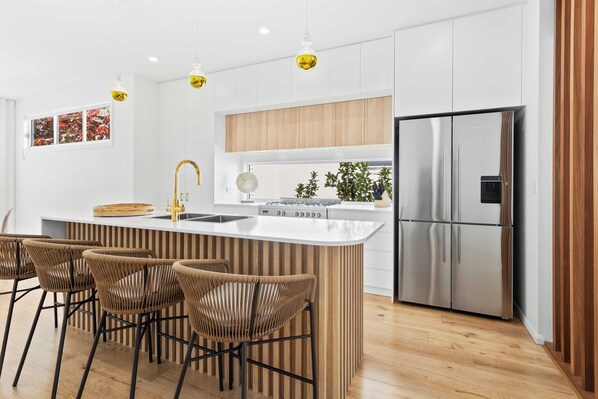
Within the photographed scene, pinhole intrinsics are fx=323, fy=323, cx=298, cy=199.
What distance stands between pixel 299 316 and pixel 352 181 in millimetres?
2804

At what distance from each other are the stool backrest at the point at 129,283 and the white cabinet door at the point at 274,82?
298 centimetres

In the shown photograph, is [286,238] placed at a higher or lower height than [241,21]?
lower

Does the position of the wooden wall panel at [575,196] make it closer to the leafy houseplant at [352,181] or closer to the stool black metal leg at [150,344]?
the leafy houseplant at [352,181]

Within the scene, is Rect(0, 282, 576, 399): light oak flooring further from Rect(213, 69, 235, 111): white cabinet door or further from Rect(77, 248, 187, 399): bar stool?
Rect(213, 69, 235, 111): white cabinet door

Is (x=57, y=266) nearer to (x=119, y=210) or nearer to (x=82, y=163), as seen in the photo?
(x=119, y=210)

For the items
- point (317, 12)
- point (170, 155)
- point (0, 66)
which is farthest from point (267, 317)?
point (0, 66)

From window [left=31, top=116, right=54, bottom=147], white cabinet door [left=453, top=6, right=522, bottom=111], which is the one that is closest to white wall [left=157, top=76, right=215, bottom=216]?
window [left=31, top=116, right=54, bottom=147]

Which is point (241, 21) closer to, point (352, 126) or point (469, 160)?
point (352, 126)

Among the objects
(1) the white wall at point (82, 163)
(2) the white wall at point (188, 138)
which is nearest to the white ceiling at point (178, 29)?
(2) the white wall at point (188, 138)

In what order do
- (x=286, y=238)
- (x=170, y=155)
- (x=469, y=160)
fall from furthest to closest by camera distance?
(x=170, y=155), (x=469, y=160), (x=286, y=238)

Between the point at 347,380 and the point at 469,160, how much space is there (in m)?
2.18

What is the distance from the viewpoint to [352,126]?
3840mm

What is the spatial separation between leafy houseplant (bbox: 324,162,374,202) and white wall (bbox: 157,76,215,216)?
5.81 feet

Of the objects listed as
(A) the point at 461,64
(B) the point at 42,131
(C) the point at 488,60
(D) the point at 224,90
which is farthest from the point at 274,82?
(B) the point at 42,131
